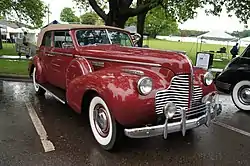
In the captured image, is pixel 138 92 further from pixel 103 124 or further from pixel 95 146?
pixel 95 146

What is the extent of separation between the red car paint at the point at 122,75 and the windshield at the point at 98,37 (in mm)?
152

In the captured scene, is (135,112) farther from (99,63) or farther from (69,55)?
(69,55)

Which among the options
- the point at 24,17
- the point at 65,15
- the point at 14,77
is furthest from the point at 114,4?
the point at 65,15

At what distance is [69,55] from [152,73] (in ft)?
7.13

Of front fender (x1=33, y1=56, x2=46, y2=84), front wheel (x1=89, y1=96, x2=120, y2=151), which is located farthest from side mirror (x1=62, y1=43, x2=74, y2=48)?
front wheel (x1=89, y1=96, x2=120, y2=151)

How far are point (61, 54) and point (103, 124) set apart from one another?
2.31 m

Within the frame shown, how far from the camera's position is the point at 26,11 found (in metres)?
20.8

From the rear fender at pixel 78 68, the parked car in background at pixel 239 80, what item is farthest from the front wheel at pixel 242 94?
the rear fender at pixel 78 68

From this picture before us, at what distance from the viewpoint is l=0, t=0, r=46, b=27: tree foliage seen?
19595mm

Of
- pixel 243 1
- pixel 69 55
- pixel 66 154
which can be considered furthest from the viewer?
pixel 243 1

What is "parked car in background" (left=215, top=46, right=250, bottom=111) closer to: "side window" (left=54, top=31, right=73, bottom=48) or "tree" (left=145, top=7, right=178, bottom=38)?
"side window" (left=54, top=31, right=73, bottom=48)

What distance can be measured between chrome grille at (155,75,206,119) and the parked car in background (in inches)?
118

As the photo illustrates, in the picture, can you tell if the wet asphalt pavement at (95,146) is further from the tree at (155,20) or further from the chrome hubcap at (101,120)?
the tree at (155,20)

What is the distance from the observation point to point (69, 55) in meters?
5.65
